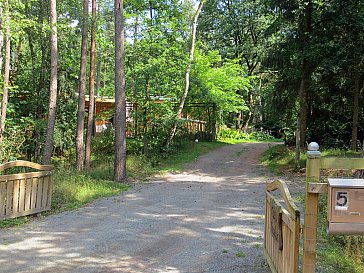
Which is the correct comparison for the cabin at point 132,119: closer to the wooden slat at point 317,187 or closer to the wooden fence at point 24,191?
the wooden fence at point 24,191

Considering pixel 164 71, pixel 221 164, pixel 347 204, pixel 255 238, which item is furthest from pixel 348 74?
pixel 347 204

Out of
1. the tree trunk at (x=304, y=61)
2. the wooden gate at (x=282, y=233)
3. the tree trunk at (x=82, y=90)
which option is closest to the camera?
the wooden gate at (x=282, y=233)

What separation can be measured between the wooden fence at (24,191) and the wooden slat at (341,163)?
5.81m

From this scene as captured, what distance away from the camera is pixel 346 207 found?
2.92 metres

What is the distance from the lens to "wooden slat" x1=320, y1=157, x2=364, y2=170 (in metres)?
3.26

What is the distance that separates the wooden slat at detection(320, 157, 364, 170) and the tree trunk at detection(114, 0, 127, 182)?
10461 mm

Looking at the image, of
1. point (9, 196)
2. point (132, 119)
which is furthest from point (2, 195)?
point (132, 119)

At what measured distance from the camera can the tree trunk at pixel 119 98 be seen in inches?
517

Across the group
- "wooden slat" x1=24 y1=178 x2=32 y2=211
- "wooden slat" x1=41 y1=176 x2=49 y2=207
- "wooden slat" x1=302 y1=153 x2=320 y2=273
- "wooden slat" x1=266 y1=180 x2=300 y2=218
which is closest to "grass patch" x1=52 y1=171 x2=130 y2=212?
"wooden slat" x1=41 y1=176 x2=49 y2=207

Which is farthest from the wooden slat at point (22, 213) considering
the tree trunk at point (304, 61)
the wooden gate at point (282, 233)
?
the tree trunk at point (304, 61)

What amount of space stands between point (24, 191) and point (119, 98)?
20.8ft

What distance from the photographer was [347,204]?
2920 millimetres

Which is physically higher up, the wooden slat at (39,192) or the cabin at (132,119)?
the cabin at (132,119)

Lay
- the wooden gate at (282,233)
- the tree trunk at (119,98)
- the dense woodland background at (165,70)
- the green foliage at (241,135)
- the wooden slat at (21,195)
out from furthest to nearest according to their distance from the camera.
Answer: the green foliage at (241,135)
the dense woodland background at (165,70)
the tree trunk at (119,98)
the wooden slat at (21,195)
the wooden gate at (282,233)
